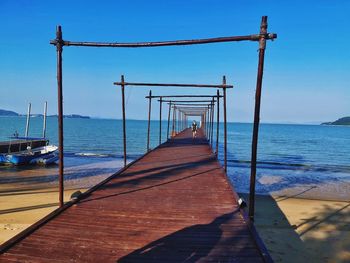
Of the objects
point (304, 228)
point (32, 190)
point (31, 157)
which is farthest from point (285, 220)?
point (31, 157)

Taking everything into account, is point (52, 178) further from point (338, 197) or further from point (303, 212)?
point (338, 197)

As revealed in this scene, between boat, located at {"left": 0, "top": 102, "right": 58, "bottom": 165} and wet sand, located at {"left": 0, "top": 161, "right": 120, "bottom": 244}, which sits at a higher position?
boat, located at {"left": 0, "top": 102, "right": 58, "bottom": 165}

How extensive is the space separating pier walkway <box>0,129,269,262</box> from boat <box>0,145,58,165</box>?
2150 cm

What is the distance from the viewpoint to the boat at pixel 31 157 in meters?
24.9

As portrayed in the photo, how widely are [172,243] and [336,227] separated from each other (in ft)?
32.4

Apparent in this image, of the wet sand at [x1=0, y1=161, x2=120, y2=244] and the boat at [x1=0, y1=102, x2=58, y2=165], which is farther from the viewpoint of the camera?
the boat at [x1=0, y1=102, x2=58, y2=165]

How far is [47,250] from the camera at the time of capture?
3.58m

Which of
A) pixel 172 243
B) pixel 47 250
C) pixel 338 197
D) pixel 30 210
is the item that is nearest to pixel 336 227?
pixel 338 197

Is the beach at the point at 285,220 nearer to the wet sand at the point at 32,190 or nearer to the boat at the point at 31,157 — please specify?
the wet sand at the point at 32,190

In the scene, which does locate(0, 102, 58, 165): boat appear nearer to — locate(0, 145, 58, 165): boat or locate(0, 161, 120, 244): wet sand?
locate(0, 145, 58, 165): boat

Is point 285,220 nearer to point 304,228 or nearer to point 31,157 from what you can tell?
point 304,228

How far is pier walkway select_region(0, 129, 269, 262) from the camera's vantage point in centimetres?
352

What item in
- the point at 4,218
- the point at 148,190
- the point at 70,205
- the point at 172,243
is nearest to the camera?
the point at 172,243

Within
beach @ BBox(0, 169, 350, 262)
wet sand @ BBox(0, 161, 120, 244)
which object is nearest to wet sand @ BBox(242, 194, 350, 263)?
beach @ BBox(0, 169, 350, 262)
